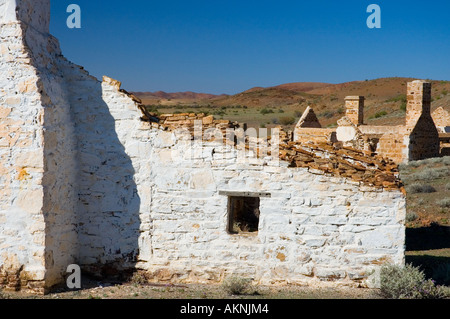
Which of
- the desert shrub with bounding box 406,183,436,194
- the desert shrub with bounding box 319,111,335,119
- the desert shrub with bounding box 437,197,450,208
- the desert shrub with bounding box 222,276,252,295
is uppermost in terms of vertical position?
the desert shrub with bounding box 319,111,335,119

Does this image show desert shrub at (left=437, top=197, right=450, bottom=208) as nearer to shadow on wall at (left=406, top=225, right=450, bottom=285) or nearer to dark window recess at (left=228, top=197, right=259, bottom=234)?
shadow on wall at (left=406, top=225, right=450, bottom=285)

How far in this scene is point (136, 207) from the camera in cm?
870

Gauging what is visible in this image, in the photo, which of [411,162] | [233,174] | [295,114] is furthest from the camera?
[295,114]

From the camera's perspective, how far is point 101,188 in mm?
8766

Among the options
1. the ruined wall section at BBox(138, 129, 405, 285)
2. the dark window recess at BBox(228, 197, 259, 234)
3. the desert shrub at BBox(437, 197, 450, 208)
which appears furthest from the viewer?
the desert shrub at BBox(437, 197, 450, 208)

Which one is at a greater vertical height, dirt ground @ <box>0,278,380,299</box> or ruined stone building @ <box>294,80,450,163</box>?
ruined stone building @ <box>294,80,450,163</box>

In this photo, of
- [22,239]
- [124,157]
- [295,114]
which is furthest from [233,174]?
[295,114]

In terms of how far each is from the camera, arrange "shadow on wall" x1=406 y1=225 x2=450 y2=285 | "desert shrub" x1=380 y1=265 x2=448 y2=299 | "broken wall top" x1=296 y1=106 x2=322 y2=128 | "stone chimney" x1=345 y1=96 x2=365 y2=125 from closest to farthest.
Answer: "desert shrub" x1=380 y1=265 x2=448 y2=299 < "shadow on wall" x1=406 y1=225 x2=450 y2=285 < "broken wall top" x1=296 y1=106 x2=322 y2=128 < "stone chimney" x1=345 y1=96 x2=365 y2=125

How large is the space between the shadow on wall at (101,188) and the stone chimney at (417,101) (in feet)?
61.6

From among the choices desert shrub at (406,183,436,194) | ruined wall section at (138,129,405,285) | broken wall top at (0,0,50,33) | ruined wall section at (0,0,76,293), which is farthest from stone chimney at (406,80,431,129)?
ruined wall section at (0,0,76,293)

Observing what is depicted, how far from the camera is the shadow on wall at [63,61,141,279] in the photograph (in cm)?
872

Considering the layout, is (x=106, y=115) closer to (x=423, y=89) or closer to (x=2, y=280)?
(x=2, y=280)

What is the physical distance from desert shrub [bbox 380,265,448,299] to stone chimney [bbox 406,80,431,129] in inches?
696

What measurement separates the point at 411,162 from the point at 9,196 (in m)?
19.6
